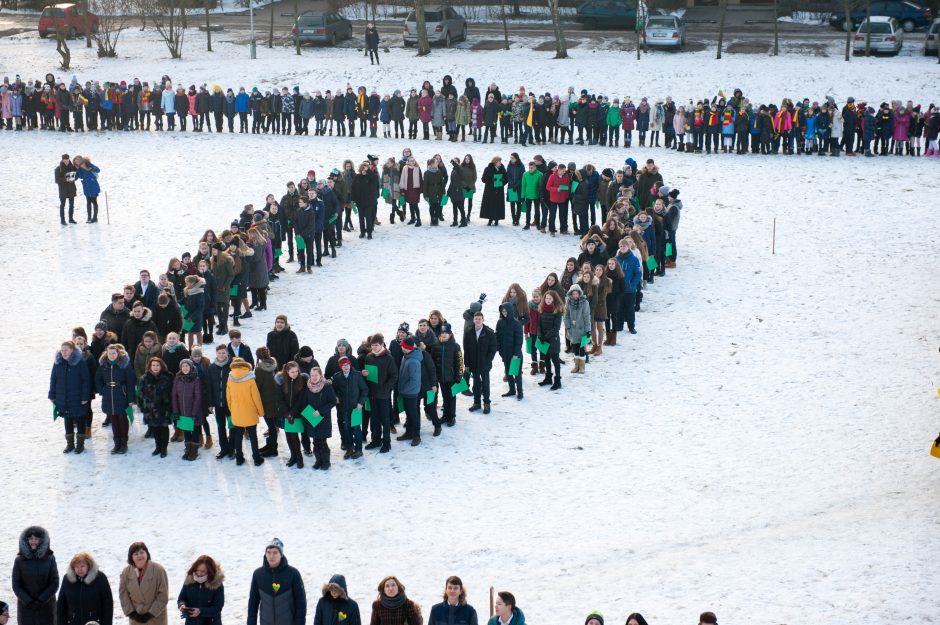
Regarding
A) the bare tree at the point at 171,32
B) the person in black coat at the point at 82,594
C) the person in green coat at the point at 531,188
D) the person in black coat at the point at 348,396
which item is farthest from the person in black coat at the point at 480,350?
the bare tree at the point at 171,32

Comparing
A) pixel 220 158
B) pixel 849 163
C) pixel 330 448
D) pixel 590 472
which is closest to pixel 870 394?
pixel 590 472

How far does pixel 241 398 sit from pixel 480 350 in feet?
10.2

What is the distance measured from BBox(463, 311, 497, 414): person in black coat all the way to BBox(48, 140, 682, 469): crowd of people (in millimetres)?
19

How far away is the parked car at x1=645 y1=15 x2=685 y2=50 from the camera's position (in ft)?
133

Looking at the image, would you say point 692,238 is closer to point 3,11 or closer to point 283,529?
point 283,529

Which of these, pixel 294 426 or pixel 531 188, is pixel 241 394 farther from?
pixel 531 188

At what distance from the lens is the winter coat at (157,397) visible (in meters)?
14.1

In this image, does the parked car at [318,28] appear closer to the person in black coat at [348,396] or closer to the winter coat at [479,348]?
the winter coat at [479,348]

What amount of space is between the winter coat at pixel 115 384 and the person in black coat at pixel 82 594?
4.45 m

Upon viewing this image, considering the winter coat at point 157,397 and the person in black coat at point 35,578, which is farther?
the winter coat at point 157,397

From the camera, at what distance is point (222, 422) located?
14258mm

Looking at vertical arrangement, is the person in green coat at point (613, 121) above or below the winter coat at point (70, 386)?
above

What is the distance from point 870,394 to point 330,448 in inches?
267

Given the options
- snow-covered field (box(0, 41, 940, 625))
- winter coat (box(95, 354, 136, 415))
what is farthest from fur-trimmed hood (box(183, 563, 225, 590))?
winter coat (box(95, 354, 136, 415))
